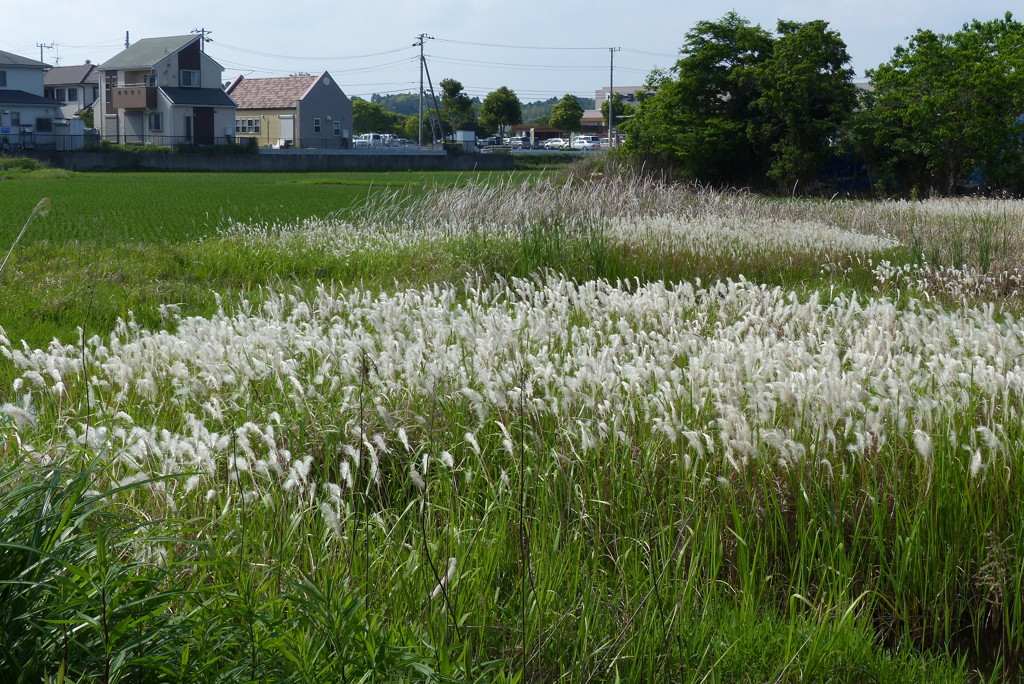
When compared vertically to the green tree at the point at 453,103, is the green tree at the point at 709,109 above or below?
below

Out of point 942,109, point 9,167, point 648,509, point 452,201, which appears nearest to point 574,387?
point 648,509

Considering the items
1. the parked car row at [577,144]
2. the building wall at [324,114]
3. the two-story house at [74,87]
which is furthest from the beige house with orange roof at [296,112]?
the parked car row at [577,144]

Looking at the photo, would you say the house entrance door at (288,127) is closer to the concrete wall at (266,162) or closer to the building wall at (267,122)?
the building wall at (267,122)

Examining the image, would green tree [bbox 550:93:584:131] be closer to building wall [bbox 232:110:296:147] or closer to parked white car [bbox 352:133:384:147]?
parked white car [bbox 352:133:384:147]

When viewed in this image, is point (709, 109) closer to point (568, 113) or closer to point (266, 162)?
point (266, 162)

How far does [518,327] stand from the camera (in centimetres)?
529

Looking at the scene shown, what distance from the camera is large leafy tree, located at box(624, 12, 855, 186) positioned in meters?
29.8

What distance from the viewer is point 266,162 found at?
52.8 meters

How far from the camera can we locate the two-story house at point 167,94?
64438mm

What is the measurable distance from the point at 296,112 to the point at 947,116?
59.8 metres

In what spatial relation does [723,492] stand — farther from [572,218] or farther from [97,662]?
[572,218]

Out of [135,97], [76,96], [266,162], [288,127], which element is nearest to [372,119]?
[288,127]

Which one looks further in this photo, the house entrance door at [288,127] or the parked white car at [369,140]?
the parked white car at [369,140]

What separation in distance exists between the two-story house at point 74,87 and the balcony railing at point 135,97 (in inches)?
597
